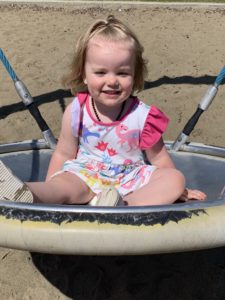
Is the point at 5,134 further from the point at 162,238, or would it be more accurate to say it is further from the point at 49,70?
the point at 162,238

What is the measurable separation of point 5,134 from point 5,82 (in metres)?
0.78

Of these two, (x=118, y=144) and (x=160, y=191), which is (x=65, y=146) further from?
(x=160, y=191)

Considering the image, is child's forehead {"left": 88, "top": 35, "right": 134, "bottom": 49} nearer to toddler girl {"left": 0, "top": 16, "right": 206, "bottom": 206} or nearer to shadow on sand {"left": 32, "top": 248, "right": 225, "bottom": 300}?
toddler girl {"left": 0, "top": 16, "right": 206, "bottom": 206}

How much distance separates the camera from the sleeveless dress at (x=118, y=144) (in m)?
1.81

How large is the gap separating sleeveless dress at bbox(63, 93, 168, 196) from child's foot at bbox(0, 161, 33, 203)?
37 centimetres

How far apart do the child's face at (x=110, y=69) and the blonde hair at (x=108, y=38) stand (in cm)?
2

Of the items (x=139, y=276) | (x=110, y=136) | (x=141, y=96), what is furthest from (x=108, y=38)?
(x=141, y=96)

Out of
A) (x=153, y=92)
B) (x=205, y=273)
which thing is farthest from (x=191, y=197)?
(x=153, y=92)

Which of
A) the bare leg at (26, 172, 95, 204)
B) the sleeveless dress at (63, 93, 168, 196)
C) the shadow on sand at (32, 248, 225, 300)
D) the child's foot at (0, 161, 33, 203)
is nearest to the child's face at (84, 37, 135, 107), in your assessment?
the sleeveless dress at (63, 93, 168, 196)

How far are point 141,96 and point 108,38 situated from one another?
1.86m

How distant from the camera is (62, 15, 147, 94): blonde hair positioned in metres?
1.68

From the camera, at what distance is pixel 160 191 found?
165 cm

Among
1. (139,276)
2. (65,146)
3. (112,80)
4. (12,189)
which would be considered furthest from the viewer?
(139,276)

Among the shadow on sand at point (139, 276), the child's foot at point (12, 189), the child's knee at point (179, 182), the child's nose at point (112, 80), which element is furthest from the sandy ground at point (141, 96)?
the child's nose at point (112, 80)
